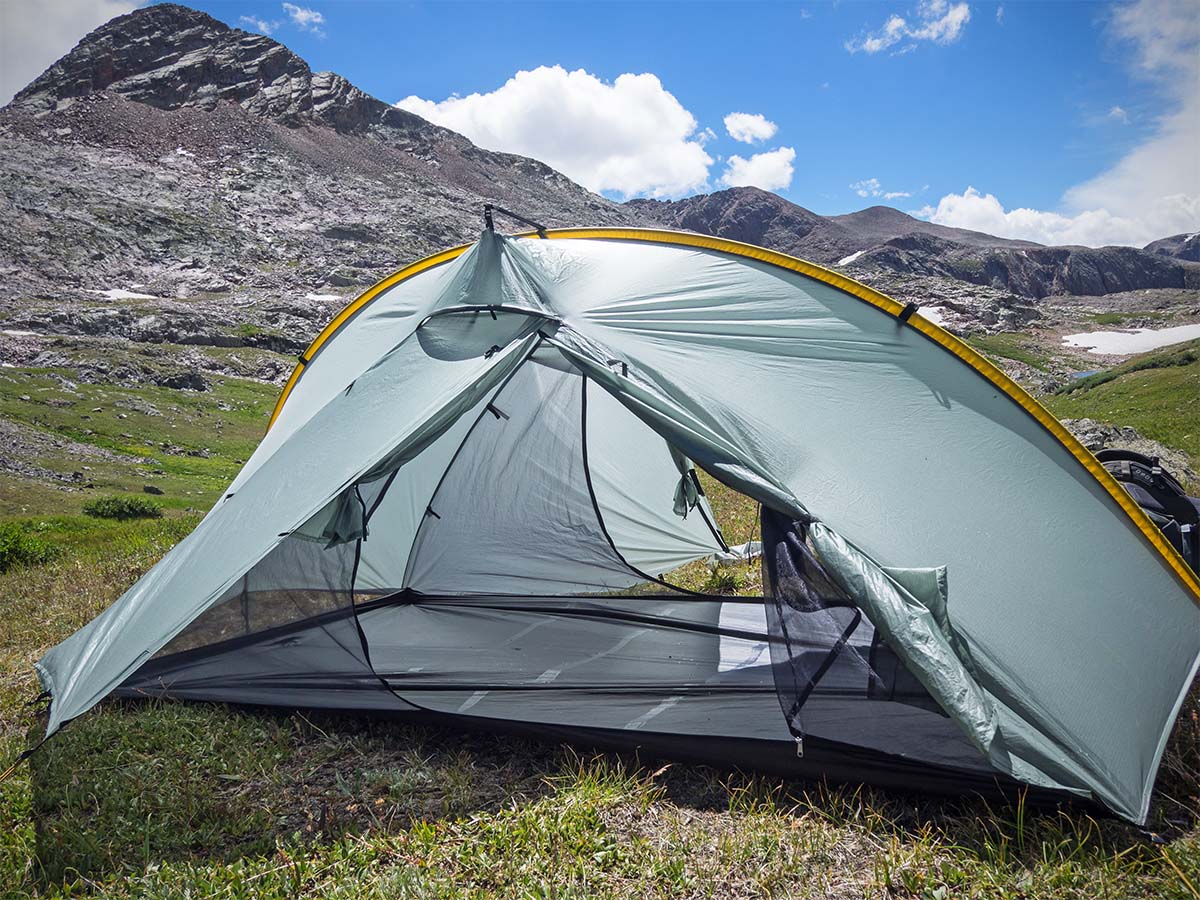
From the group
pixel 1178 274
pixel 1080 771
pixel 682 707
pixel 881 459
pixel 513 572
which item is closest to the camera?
pixel 1080 771

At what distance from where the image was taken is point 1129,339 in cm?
10525

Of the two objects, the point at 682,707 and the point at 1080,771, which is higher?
the point at 1080,771

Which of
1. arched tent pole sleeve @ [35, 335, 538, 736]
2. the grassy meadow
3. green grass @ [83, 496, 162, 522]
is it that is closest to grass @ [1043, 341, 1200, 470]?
the grassy meadow

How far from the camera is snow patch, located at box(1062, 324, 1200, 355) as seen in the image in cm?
9594

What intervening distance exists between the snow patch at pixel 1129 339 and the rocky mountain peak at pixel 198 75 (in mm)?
114106

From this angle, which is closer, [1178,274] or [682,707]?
[682,707]

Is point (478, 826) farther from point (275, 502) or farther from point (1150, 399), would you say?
point (1150, 399)

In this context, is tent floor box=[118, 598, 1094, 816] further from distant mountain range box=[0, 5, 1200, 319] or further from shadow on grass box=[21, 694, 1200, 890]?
distant mountain range box=[0, 5, 1200, 319]

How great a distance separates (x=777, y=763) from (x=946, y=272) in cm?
19665

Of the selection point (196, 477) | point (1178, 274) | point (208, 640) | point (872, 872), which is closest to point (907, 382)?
point (872, 872)

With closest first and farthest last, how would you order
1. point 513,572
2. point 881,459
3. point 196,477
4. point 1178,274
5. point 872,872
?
1. point 872,872
2. point 881,459
3. point 513,572
4. point 196,477
5. point 1178,274

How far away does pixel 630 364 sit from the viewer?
4.16 metres

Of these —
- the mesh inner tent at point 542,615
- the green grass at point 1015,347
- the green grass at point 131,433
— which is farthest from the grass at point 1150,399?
the green grass at point 1015,347

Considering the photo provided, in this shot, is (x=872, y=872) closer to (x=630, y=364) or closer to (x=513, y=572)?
(x=630, y=364)
